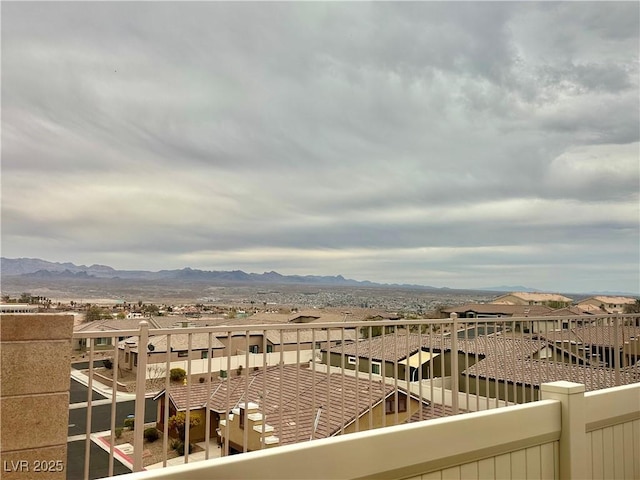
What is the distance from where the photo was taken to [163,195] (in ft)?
42.5

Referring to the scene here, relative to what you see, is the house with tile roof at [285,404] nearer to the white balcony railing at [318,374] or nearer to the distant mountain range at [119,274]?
the white balcony railing at [318,374]

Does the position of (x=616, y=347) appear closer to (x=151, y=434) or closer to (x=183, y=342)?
(x=183, y=342)

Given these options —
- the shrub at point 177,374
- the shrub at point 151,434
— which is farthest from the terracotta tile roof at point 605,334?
the shrub at point 151,434

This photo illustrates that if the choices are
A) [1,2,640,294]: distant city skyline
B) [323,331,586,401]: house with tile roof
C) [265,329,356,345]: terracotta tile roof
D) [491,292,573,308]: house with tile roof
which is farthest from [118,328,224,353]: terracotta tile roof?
[491,292,573,308]: house with tile roof

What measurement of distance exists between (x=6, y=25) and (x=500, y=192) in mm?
13888

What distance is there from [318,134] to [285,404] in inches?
450

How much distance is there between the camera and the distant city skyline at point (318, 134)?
852cm

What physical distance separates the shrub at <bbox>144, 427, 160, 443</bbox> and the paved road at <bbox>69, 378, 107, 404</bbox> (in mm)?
426

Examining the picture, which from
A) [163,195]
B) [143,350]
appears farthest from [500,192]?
[143,350]

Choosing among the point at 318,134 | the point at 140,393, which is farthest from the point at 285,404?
the point at 318,134

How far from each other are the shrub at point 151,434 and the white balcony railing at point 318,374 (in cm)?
5

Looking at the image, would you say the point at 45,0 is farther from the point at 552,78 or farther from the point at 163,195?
the point at 552,78

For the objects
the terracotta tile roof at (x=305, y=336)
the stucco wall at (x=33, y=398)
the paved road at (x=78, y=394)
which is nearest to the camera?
the stucco wall at (x=33, y=398)

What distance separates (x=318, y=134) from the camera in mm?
13719
